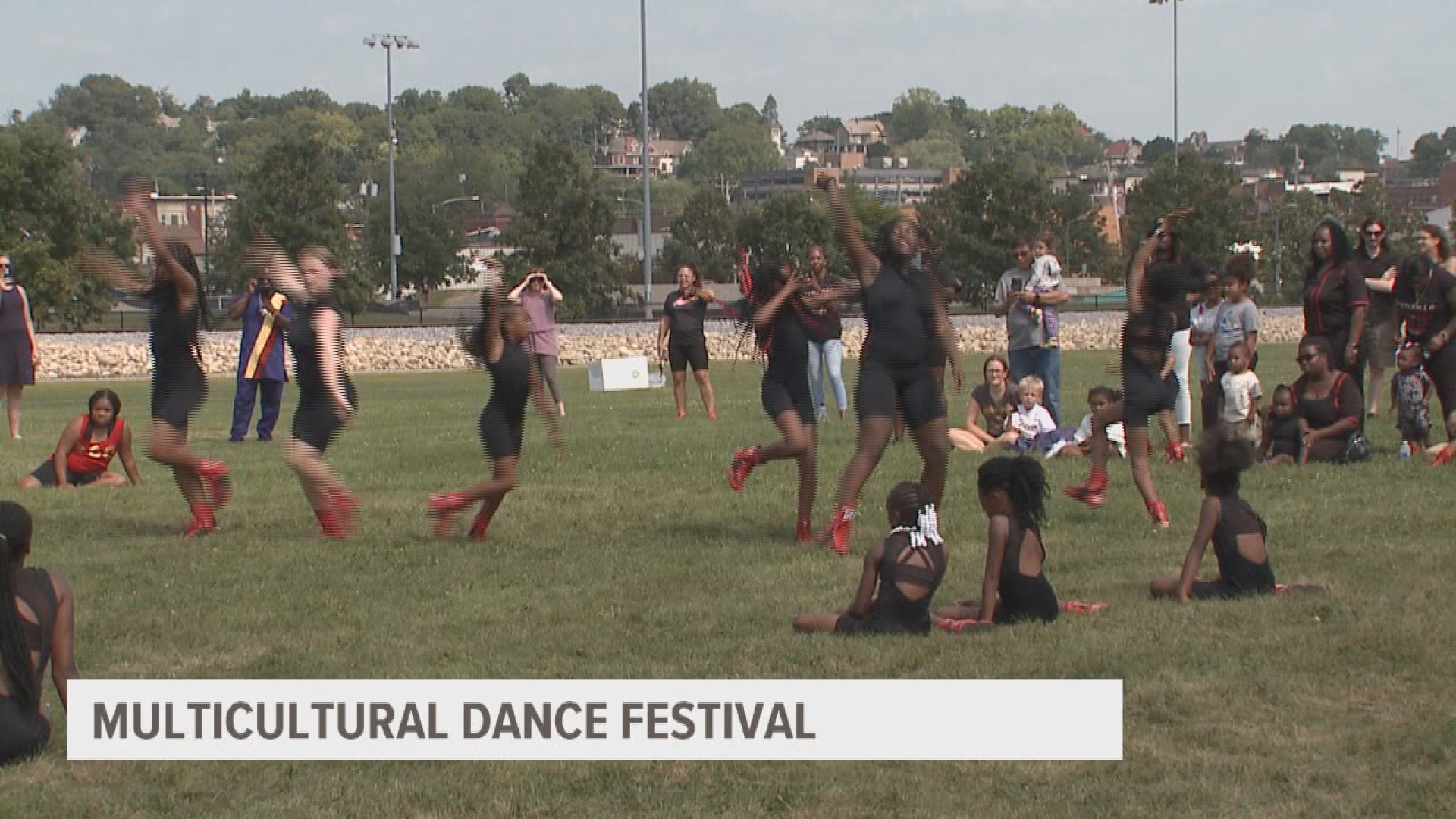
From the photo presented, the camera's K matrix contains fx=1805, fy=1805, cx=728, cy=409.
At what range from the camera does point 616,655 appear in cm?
832

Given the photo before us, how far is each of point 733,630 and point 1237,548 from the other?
8.47ft

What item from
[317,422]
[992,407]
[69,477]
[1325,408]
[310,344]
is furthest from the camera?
[992,407]

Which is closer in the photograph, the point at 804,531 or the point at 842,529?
the point at 842,529

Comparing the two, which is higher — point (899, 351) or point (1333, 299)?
point (1333, 299)

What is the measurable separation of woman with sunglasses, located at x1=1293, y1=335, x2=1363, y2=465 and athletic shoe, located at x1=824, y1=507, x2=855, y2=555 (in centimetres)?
531

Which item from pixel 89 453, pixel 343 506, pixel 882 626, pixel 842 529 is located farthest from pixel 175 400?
pixel 882 626

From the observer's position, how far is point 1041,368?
1759 centimetres

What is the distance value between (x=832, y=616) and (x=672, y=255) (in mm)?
87380

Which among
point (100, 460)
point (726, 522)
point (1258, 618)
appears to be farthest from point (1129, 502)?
point (100, 460)

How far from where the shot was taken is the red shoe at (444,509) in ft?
38.4

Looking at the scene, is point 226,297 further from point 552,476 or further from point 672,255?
point 552,476

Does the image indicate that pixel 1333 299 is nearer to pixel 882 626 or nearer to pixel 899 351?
pixel 899 351

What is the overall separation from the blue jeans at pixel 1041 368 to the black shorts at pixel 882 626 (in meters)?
9.16

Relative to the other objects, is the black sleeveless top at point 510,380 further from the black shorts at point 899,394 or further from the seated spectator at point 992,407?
the seated spectator at point 992,407
